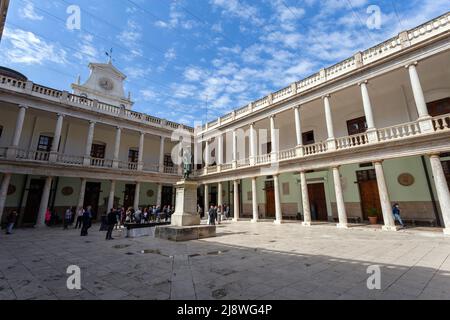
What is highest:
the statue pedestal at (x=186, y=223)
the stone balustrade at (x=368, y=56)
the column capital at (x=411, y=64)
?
the stone balustrade at (x=368, y=56)

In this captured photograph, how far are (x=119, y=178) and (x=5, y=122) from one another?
8.97m

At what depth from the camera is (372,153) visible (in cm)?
1146

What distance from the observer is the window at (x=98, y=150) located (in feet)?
64.3

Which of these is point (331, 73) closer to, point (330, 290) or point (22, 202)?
point (330, 290)

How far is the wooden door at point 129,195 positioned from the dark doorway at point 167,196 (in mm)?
3252

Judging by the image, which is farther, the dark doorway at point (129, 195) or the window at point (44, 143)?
the dark doorway at point (129, 195)

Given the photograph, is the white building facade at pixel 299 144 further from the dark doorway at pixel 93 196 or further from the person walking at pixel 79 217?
the person walking at pixel 79 217

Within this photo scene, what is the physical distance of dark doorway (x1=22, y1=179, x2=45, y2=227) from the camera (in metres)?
15.8

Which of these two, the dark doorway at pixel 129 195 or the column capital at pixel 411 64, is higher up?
the column capital at pixel 411 64

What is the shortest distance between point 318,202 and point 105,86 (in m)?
26.5

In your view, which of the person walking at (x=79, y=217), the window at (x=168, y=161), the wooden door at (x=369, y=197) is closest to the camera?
the wooden door at (x=369, y=197)

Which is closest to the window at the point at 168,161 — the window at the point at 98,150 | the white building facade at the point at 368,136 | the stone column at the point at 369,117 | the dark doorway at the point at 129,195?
the dark doorway at the point at 129,195

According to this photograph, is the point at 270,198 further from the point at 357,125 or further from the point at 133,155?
the point at 133,155

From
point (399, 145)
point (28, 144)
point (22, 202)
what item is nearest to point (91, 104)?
point (28, 144)
